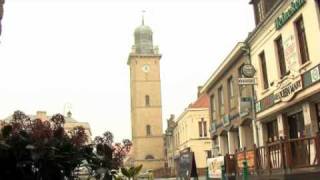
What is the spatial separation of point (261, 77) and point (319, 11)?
7290 mm

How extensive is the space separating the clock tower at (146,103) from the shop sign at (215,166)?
69.5 meters

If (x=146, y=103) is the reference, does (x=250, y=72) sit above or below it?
below

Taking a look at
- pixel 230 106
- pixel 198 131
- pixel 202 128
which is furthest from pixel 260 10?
pixel 198 131

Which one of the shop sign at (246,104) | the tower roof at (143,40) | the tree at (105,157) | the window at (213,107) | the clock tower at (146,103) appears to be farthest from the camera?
the tower roof at (143,40)

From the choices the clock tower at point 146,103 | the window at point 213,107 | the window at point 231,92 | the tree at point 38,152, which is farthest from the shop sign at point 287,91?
the clock tower at point 146,103

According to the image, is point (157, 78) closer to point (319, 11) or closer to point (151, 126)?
point (151, 126)

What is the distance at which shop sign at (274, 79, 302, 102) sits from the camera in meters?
19.6

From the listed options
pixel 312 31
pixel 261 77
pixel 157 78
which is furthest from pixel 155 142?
pixel 312 31

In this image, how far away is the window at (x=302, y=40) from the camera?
19219mm

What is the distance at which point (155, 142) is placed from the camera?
321 ft

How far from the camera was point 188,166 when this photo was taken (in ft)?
81.4

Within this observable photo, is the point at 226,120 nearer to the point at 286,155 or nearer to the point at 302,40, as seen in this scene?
the point at 302,40

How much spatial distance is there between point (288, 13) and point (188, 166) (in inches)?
346

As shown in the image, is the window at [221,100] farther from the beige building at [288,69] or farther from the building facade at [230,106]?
the beige building at [288,69]
